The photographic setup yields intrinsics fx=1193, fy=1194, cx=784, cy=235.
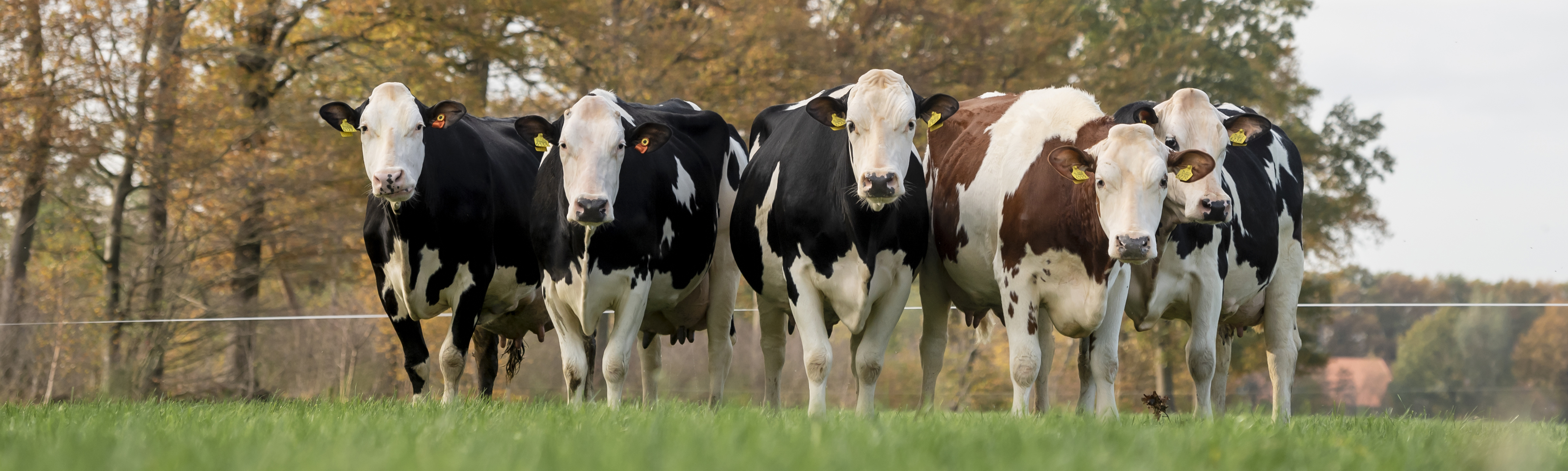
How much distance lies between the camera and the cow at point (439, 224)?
7.00 meters

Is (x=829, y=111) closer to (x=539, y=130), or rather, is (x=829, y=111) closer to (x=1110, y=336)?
(x=539, y=130)

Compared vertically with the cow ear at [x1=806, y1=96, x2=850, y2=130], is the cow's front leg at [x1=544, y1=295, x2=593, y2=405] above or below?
below

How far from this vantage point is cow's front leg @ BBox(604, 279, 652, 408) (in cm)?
670

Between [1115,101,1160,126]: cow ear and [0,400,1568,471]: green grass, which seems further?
[1115,101,1160,126]: cow ear

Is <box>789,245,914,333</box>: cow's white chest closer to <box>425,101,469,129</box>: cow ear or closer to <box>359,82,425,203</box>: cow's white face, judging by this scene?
<box>359,82,425,203</box>: cow's white face

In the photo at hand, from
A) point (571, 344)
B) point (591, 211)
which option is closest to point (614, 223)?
point (591, 211)

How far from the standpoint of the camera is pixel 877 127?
615cm

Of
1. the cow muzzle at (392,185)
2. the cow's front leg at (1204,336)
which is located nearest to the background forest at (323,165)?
the cow muzzle at (392,185)

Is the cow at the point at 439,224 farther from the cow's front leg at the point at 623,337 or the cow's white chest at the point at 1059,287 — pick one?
the cow's white chest at the point at 1059,287

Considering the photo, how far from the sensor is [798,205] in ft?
21.5

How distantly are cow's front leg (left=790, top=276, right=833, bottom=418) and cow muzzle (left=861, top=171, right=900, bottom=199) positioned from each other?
2.80 feet

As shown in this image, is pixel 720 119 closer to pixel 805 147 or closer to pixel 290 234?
pixel 805 147

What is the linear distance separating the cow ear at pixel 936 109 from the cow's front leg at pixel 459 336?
9.63 ft

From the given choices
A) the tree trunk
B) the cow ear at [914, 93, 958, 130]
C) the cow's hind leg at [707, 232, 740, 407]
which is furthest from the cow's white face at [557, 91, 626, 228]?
the tree trunk
